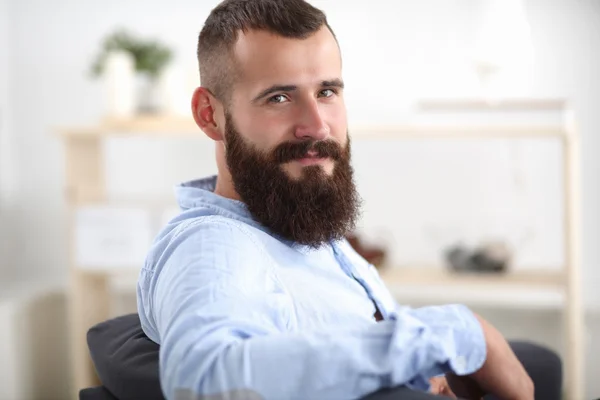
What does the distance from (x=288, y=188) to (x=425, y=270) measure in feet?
5.90

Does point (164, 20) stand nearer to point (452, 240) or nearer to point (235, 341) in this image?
point (452, 240)

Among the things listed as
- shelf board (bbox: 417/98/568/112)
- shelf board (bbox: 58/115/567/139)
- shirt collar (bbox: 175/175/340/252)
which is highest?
shelf board (bbox: 417/98/568/112)

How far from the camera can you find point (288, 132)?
45.8 inches

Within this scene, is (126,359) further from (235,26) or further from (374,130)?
(374,130)

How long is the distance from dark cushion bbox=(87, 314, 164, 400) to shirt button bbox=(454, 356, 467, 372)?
399 mm

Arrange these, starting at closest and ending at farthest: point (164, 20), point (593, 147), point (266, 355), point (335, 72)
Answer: point (266, 355)
point (335, 72)
point (593, 147)
point (164, 20)

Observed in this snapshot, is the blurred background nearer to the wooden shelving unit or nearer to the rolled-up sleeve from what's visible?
the wooden shelving unit

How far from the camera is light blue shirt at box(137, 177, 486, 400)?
88 centimetres

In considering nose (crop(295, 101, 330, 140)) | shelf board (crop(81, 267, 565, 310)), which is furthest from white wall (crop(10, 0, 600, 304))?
nose (crop(295, 101, 330, 140))

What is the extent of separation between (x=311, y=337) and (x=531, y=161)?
222cm

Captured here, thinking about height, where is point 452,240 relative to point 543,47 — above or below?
below

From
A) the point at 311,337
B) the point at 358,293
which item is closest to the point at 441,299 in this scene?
the point at 358,293

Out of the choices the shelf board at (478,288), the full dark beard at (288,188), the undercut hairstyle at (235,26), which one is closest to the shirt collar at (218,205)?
the full dark beard at (288,188)

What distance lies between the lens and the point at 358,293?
122cm
